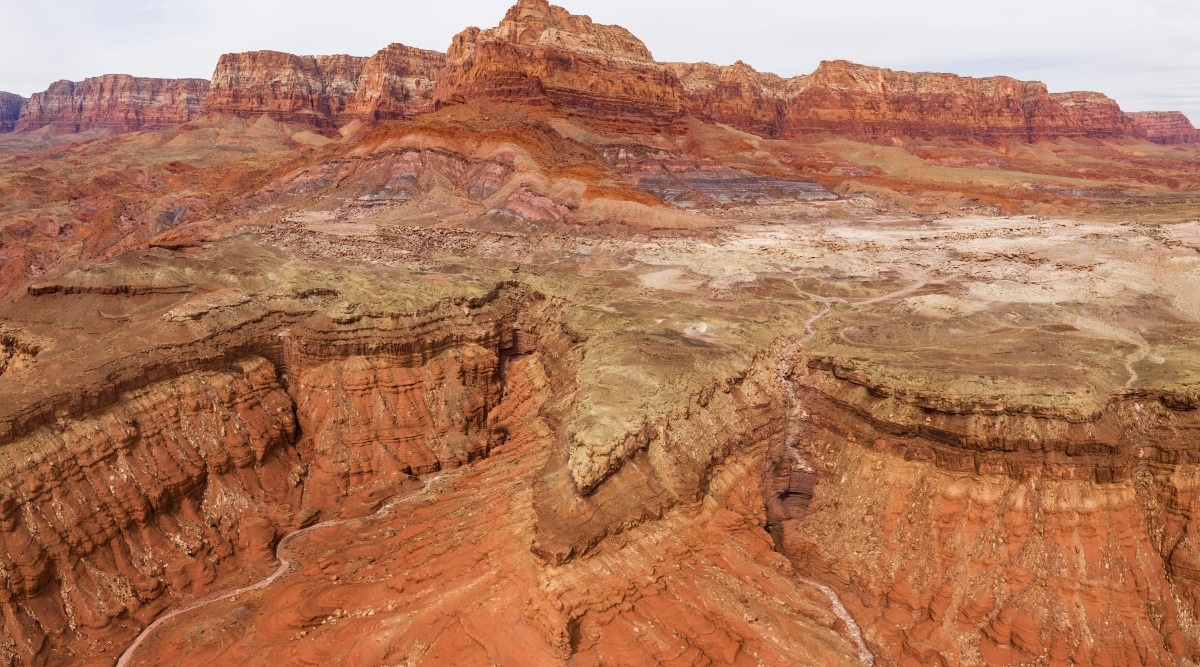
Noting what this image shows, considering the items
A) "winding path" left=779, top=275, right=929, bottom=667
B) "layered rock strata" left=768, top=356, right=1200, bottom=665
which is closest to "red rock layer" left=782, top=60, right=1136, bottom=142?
"winding path" left=779, top=275, right=929, bottom=667

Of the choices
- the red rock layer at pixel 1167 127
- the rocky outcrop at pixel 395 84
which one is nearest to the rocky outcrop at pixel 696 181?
the rocky outcrop at pixel 395 84

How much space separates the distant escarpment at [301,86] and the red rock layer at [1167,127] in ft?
650

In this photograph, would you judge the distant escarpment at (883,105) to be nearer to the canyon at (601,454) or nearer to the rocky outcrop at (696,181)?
the rocky outcrop at (696,181)

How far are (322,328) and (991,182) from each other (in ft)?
344

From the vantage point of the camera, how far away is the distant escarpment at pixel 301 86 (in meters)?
148

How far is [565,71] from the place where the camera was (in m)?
98.5

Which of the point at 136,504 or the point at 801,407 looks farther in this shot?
the point at 801,407

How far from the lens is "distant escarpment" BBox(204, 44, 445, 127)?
485 feet

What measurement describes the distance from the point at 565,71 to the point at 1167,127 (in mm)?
188224

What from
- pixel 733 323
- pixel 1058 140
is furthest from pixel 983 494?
pixel 1058 140

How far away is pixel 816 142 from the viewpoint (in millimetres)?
140500

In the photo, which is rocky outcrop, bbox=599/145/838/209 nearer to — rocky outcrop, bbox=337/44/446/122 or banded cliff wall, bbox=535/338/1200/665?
banded cliff wall, bbox=535/338/1200/665

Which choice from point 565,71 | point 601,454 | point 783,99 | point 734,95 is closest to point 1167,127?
point 783,99

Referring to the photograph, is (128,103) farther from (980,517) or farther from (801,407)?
(980,517)
